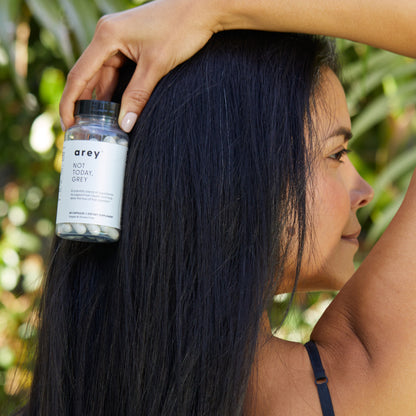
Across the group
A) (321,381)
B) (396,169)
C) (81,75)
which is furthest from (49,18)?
(396,169)

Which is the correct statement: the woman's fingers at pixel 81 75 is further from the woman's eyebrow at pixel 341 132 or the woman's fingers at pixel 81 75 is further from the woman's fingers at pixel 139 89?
the woman's eyebrow at pixel 341 132

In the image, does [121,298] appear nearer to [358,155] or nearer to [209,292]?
[209,292]

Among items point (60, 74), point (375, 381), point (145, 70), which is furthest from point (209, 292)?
point (60, 74)

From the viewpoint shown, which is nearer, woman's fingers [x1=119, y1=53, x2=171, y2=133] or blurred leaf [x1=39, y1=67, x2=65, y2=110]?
woman's fingers [x1=119, y1=53, x2=171, y2=133]

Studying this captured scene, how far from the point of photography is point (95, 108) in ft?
3.07

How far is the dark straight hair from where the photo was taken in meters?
0.92

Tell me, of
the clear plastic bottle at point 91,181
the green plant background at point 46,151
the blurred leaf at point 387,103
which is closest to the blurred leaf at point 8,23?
the green plant background at point 46,151

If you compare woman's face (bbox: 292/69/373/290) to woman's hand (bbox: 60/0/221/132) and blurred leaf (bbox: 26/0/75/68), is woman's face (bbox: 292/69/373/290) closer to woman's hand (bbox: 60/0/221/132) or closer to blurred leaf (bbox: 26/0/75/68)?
woman's hand (bbox: 60/0/221/132)

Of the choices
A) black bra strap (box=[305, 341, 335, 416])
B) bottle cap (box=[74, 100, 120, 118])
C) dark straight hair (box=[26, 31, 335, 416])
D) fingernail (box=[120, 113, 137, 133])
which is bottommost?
black bra strap (box=[305, 341, 335, 416])

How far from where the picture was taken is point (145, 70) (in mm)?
986

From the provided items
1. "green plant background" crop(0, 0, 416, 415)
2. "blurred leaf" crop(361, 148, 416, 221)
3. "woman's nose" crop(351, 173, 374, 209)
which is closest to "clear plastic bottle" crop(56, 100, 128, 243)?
"woman's nose" crop(351, 173, 374, 209)

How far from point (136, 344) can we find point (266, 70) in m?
0.51

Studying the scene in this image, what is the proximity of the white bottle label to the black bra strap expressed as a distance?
39 centimetres

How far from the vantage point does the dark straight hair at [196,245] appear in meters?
0.92
